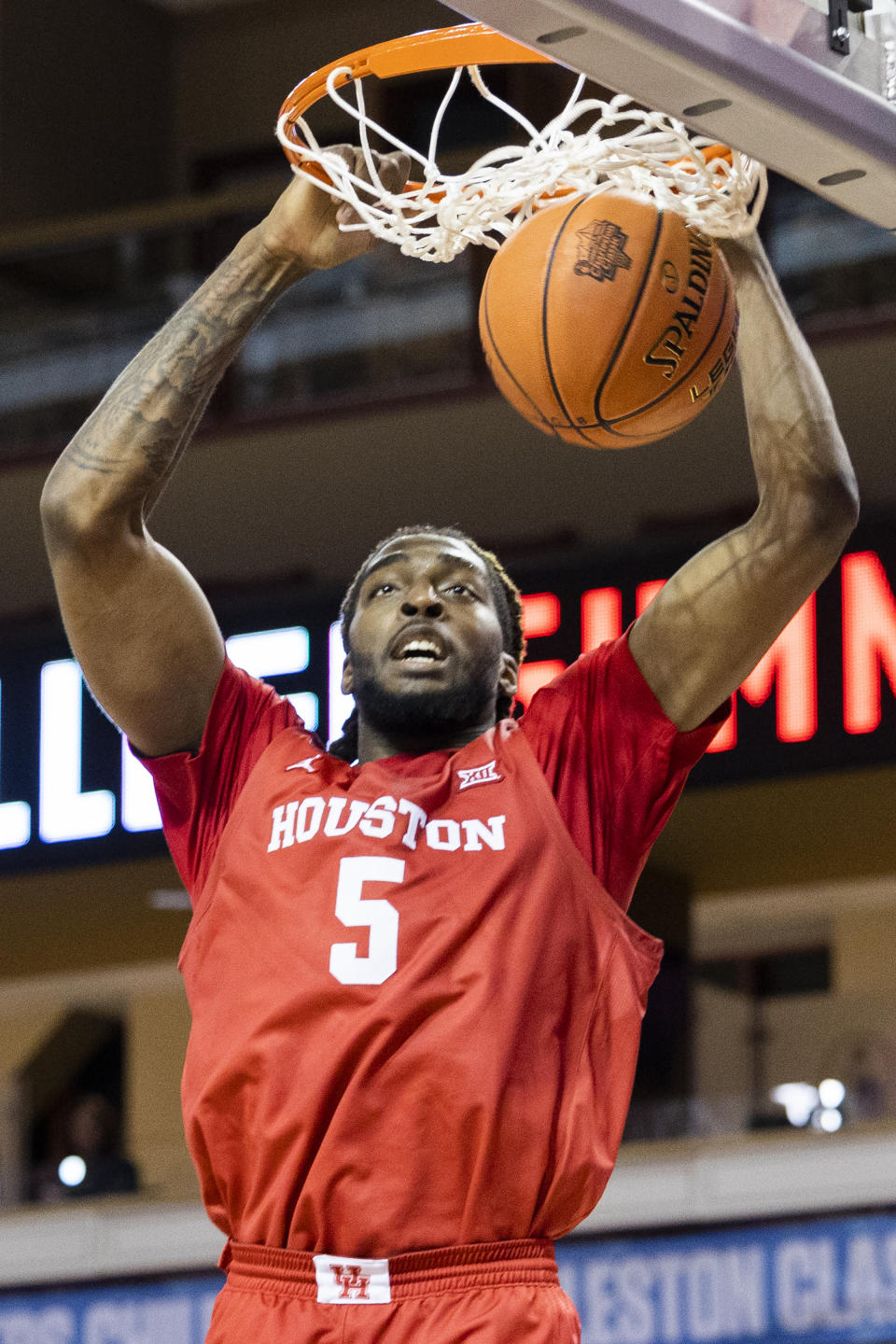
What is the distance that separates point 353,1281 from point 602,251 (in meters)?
1.40

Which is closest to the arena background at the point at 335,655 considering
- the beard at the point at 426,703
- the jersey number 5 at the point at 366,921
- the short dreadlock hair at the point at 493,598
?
the short dreadlock hair at the point at 493,598

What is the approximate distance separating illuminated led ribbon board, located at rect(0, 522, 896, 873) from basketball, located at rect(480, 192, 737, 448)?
4694 mm

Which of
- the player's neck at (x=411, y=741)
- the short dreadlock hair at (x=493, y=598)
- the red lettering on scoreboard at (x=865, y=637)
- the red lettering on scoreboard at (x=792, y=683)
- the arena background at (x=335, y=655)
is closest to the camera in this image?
the player's neck at (x=411, y=741)

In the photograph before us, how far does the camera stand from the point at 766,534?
2828 mm

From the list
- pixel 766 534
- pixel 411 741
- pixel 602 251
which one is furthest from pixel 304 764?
pixel 602 251

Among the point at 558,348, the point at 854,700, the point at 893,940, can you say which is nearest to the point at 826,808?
the point at 893,940

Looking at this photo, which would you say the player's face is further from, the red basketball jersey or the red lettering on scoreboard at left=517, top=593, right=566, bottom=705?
the red lettering on scoreboard at left=517, top=593, right=566, bottom=705

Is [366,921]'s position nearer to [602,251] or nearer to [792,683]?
[602,251]

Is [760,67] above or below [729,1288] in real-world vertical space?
above

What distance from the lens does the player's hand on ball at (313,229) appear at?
10.1ft

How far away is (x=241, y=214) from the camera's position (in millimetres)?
10789

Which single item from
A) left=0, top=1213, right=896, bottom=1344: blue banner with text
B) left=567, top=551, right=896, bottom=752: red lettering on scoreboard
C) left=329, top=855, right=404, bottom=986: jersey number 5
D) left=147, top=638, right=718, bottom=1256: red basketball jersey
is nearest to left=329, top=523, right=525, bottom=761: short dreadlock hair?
left=147, top=638, right=718, bottom=1256: red basketball jersey

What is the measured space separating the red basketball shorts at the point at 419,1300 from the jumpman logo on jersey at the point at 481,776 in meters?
0.60

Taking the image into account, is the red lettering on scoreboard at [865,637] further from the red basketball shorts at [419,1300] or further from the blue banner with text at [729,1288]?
the red basketball shorts at [419,1300]
